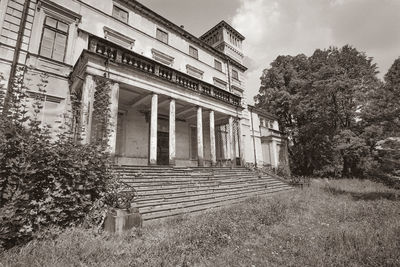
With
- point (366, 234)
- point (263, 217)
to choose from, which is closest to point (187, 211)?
point (263, 217)

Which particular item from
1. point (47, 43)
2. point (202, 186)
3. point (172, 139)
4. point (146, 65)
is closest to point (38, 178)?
point (202, 186)

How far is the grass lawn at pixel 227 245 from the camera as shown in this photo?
11.9ft

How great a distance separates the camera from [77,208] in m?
4.97

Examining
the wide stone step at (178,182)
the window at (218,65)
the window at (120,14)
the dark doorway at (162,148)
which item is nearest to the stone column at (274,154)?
the window at (218,65)

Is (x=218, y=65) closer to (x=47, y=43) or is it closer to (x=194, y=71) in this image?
(x=194, y=71)

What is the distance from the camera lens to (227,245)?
14.9 ft

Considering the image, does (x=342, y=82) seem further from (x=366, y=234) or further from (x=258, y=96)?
(x=366, y=234)

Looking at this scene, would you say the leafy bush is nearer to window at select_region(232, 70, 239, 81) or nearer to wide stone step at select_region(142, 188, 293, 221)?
wide stone step at select_region(142, 188, 293, 221)

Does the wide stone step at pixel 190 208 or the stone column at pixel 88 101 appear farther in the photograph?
the stone column at pixel 88 101

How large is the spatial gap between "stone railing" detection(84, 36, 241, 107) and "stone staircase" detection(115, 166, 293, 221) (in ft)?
16.9

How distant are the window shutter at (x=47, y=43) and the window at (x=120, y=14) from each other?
4457 millimetres

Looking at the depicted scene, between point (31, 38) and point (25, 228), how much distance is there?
33.0 feet

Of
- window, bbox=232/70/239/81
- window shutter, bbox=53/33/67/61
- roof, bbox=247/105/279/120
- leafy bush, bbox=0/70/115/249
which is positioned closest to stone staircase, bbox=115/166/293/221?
leafy bush, bbox=0/70/115/249

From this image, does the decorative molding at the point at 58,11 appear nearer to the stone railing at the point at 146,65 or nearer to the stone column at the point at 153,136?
the stone railing at the point at 146,65
